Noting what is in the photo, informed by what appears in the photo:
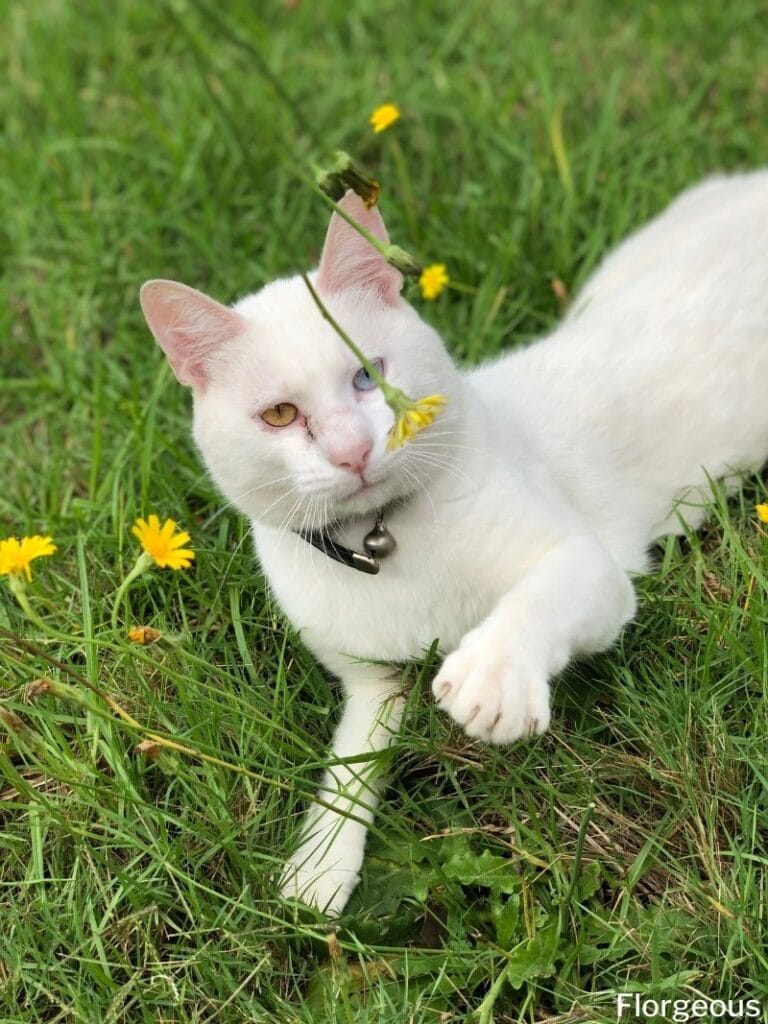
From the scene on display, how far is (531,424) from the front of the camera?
2457mm

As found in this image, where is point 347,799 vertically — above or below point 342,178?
below

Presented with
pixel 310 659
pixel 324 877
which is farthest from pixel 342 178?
pixel 324 877

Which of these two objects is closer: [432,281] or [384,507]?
[384,507]

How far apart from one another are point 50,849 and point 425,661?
0.77 meters

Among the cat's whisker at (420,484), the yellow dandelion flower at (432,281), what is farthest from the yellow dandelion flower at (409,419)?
the yellow dandelion flower at (432,281)

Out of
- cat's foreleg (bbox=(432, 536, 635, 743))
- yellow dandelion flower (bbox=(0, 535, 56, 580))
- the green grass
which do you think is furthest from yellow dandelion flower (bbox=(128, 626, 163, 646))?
cat's foreleg (bbox=(432, 536, 635, 743))

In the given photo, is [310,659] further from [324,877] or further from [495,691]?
[495,691]

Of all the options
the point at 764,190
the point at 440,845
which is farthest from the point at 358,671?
the point at 764,190

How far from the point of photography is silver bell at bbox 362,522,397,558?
2.04m

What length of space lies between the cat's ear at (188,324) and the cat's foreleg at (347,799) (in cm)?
65

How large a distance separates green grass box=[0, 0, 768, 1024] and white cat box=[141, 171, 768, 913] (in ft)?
0.31

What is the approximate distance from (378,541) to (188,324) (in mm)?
517

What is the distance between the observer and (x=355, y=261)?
2043mm

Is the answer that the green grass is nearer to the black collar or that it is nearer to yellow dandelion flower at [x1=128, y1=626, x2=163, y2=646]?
yellow dandelion flower at [x1=128, y1=626, x2=163, y2=646]
